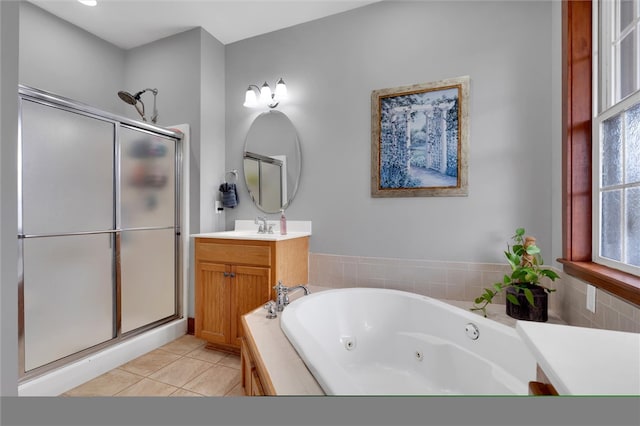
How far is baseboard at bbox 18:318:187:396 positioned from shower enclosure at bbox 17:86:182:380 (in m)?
0.06

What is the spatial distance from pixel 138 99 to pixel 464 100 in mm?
2490

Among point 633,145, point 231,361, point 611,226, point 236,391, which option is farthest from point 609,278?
point 231,361

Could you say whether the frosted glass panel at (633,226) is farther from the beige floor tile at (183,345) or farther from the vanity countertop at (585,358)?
the beige floor tile at (183,345)

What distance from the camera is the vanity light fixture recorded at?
2191 mm

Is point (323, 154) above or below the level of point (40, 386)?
above

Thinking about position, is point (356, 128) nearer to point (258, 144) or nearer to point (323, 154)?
point (323, 154)

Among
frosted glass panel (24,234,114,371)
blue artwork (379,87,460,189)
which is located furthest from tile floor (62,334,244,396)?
blue artwork (379,87,460,189)

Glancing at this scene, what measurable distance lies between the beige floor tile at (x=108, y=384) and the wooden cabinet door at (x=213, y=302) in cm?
46

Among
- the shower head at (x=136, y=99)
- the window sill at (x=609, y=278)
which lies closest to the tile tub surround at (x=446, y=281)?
the window sill at (x=609, y=278)

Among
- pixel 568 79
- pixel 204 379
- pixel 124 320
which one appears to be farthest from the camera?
pixel 124 320

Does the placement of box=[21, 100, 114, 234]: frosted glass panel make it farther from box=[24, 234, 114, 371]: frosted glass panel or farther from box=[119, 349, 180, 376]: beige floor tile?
box=[119, 349, 180, 376]: beige floor tile

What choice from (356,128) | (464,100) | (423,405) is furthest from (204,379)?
(464,100)

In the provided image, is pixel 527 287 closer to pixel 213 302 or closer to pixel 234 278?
pixel 234 278

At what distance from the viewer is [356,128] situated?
2020 mm
